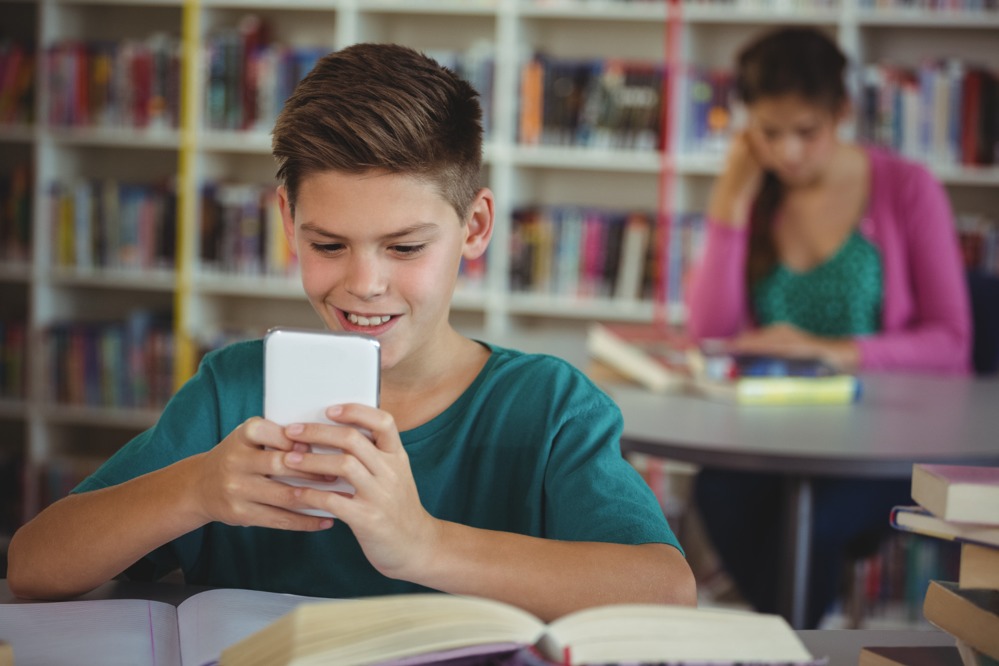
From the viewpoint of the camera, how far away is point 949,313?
2.36 m

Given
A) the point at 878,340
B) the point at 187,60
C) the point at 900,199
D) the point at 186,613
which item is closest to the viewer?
the point at 186,613

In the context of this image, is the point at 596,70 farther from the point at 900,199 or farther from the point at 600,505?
the point at 600,505

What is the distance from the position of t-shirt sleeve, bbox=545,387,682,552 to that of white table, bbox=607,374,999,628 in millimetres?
558

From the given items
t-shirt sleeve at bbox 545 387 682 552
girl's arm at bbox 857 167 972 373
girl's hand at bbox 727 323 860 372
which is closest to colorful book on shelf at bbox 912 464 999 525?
t-shirt sleeve at bbox 545 387 682 552

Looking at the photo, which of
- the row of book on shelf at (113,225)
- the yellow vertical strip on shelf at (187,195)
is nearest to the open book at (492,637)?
the yellow vertical strip on shelf at (187,195)

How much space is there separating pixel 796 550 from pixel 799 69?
40.5 inches

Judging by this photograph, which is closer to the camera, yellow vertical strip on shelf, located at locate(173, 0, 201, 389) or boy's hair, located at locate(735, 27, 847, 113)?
boy's hair, located at locate(735, 27, 847, 113)

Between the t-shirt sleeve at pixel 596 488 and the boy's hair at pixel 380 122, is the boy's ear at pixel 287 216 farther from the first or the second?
the t-shirt sleeve at pixel 596 488

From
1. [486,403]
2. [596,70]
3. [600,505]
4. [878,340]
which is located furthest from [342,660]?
[596,70]

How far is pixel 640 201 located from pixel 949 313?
143 cm

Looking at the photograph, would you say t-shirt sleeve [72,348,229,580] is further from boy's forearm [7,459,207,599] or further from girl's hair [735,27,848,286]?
girl's hair [735,27,848,286]

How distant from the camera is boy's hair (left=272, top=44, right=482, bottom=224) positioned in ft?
3.38

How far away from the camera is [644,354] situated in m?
2.10

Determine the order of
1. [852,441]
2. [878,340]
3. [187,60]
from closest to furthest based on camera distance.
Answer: [852,441], [878,340], [187,60]
